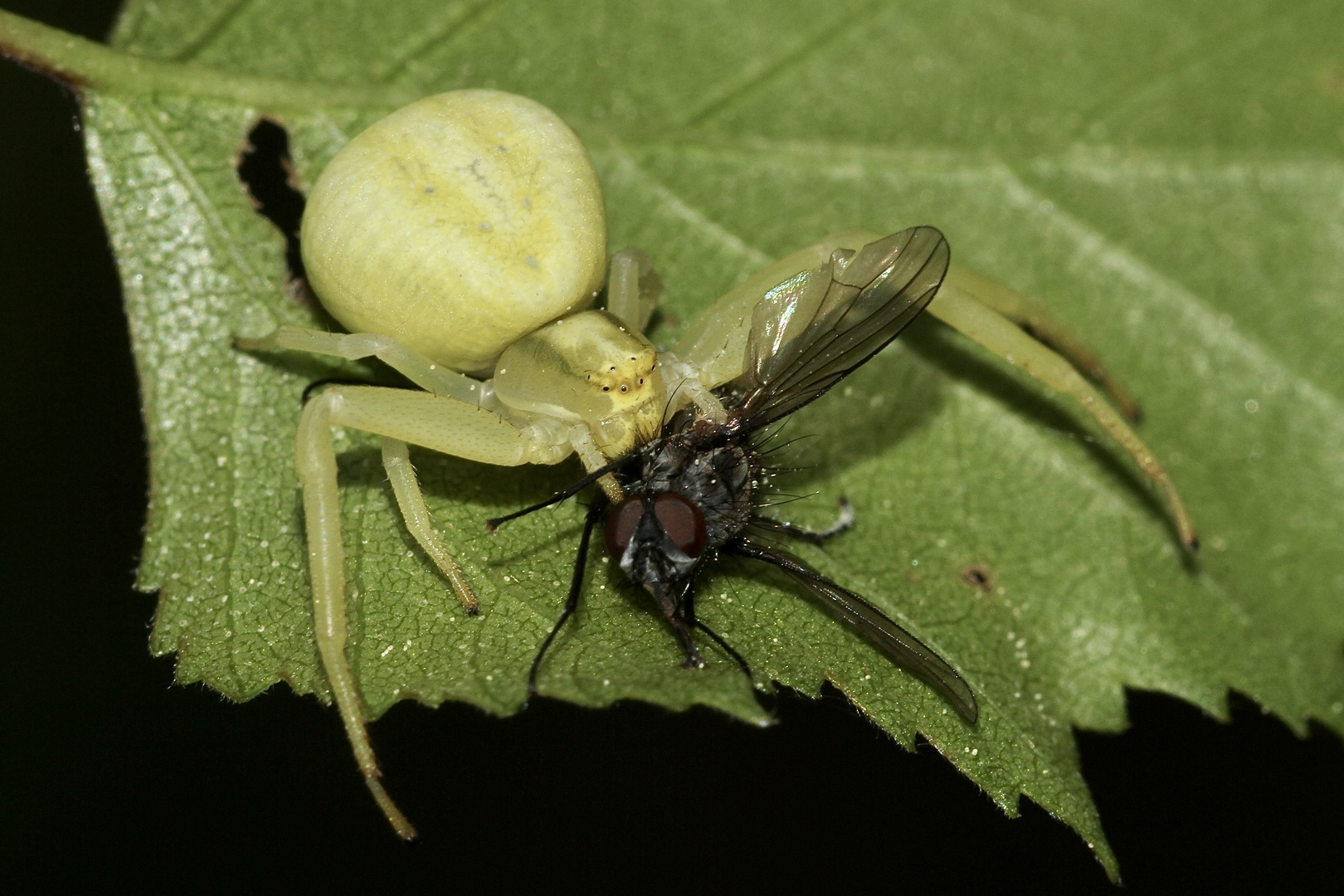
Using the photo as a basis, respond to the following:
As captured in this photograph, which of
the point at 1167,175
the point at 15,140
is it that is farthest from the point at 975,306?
the point at 15,140

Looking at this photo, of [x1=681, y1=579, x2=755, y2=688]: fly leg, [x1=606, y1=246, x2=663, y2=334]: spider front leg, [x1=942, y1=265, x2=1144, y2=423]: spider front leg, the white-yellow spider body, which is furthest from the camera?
[x1=942, y1=265, x2=1144, y2=423]: spider front leg

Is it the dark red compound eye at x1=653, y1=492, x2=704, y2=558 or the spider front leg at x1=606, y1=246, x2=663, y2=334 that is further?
the spider front leg at x1=606, y1=246, x2=663, y2=334

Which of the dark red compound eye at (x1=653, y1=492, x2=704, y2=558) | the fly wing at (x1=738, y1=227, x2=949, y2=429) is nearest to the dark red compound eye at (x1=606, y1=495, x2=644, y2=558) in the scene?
the dark red compound eye at (x1=653, y1=492, x2=704, y2=558)

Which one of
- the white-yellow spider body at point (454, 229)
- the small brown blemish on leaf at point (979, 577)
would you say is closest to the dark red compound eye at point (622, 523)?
the white-yellow spider body at point (454, 229)

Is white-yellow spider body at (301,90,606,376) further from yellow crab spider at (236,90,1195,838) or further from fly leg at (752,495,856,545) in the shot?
fly leg at (752,495,856,545)

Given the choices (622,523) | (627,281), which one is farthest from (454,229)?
(622,523)

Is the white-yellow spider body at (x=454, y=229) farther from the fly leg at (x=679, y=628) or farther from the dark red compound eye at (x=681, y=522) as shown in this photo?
the fly leg at (x=679, y=628)
